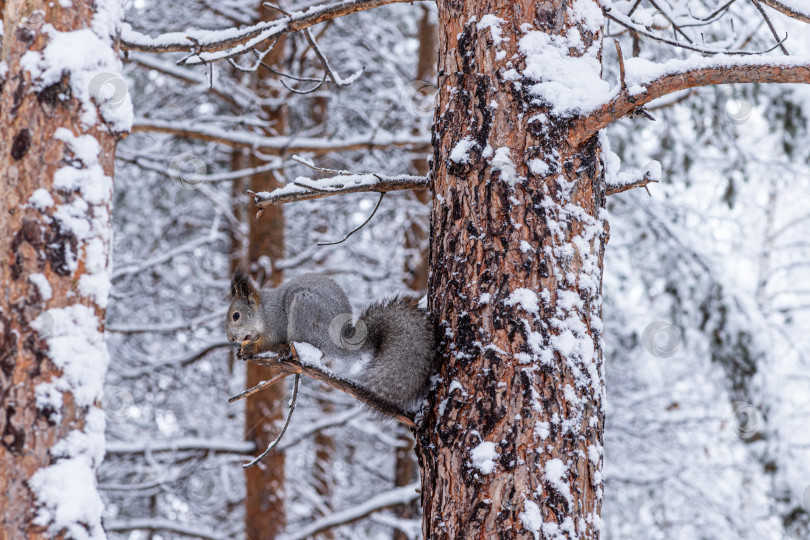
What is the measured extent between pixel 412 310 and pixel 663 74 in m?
0.93

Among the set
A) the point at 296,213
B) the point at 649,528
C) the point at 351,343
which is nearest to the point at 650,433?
the point at 649,528

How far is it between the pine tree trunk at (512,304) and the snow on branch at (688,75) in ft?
0.53

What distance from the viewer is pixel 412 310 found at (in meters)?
2.22

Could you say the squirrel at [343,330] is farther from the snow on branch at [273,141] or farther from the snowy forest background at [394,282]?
the snow on branch at [273,141]

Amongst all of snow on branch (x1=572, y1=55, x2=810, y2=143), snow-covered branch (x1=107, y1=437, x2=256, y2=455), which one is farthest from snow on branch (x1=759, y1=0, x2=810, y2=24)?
snow-covered branch (x1=107, y1=437, x2=256, y2=455)

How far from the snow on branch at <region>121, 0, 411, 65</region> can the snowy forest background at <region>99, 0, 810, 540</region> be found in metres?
1.66

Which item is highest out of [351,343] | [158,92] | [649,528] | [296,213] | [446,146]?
[158,92]

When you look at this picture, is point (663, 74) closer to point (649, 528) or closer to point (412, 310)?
point (412, 310)

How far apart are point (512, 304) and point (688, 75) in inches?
28.3

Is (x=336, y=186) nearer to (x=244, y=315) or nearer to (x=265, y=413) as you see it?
(x=244, y=315)

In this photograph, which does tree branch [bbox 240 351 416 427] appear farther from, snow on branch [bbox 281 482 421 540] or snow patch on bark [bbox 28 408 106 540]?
snow on branch [bbox 281 482 421 540]

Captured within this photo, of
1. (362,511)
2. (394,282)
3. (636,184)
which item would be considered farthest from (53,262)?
(394,282)

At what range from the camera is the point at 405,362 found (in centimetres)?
209

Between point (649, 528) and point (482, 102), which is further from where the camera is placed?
point (649, 528)
